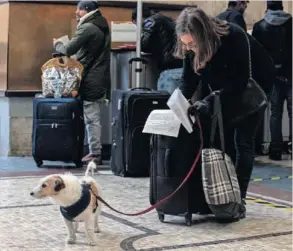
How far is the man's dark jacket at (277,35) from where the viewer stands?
7.23 metres

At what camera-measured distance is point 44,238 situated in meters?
3.83

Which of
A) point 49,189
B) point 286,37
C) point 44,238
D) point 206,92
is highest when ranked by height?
point 286,37

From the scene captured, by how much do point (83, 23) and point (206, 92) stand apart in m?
2.41

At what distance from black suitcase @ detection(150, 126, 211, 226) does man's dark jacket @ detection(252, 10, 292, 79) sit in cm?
342

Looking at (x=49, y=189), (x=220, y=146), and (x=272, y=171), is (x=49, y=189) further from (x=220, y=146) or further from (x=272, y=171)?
(x=272, y=171)

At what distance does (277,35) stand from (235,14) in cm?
67

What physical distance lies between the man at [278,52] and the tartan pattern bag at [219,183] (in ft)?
11.2

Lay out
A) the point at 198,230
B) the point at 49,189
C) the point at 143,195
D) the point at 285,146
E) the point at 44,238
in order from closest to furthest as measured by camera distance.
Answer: the point at 49,189
the point at 44,238
the point at 198,230
the point at 143,195
the point at 285,146

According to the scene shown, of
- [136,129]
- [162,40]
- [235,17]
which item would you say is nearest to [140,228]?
[136,129]

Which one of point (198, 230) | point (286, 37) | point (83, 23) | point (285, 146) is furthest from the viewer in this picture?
point (285, 146)

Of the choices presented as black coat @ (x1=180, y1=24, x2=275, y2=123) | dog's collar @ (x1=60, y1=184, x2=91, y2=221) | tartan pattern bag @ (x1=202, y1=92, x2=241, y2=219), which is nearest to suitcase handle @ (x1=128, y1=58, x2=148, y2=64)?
black coat @ (x1=180, y1=24, x2=275, y2=123)

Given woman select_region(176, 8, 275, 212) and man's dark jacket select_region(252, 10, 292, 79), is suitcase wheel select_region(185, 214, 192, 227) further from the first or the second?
man's dark jacket select_region(252, 10, 292, 79)

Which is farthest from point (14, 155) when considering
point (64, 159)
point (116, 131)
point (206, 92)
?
point (206, 92)

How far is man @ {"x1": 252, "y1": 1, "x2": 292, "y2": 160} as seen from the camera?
285 inches
